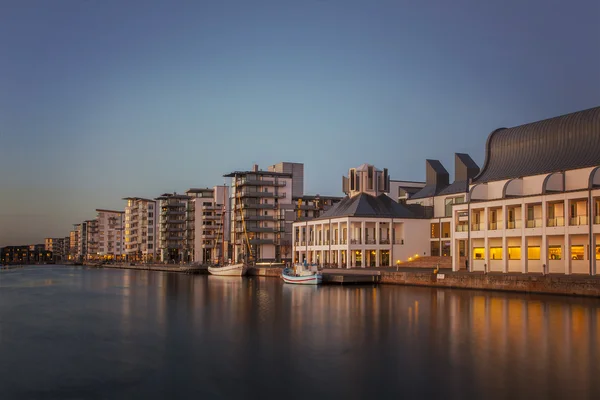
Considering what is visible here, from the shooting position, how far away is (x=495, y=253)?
74.9 m

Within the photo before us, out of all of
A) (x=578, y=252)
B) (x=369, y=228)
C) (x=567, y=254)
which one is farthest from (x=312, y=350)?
(x=369, y=228)

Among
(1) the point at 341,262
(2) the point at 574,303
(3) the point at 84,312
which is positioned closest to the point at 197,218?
(1) the point at 341,262

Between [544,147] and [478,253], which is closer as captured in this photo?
[544,147]

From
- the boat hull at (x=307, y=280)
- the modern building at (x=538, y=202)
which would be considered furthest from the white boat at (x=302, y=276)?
the modern building at (x=538, y=202)

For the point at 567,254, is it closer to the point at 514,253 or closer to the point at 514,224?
the point at 514,224

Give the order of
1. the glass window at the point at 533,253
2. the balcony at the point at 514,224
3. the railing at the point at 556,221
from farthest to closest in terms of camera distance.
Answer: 1. the balcony at the point at 514,224
2. the glass window at the point at 533,253
3. the railing at the point at 556,221

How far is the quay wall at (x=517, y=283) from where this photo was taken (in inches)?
2169

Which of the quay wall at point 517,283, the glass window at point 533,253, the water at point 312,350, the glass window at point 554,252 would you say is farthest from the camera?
the glass window at point 533,253

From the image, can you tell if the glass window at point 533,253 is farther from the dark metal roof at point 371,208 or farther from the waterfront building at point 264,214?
the waterfront building at point 264,214

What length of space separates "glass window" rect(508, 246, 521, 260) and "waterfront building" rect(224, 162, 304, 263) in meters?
81.7

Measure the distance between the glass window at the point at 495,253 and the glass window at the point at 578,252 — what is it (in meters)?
11.0

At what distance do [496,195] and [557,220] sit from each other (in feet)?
49.1

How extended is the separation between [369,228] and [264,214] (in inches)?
1920

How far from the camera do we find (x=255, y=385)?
84.3ft
